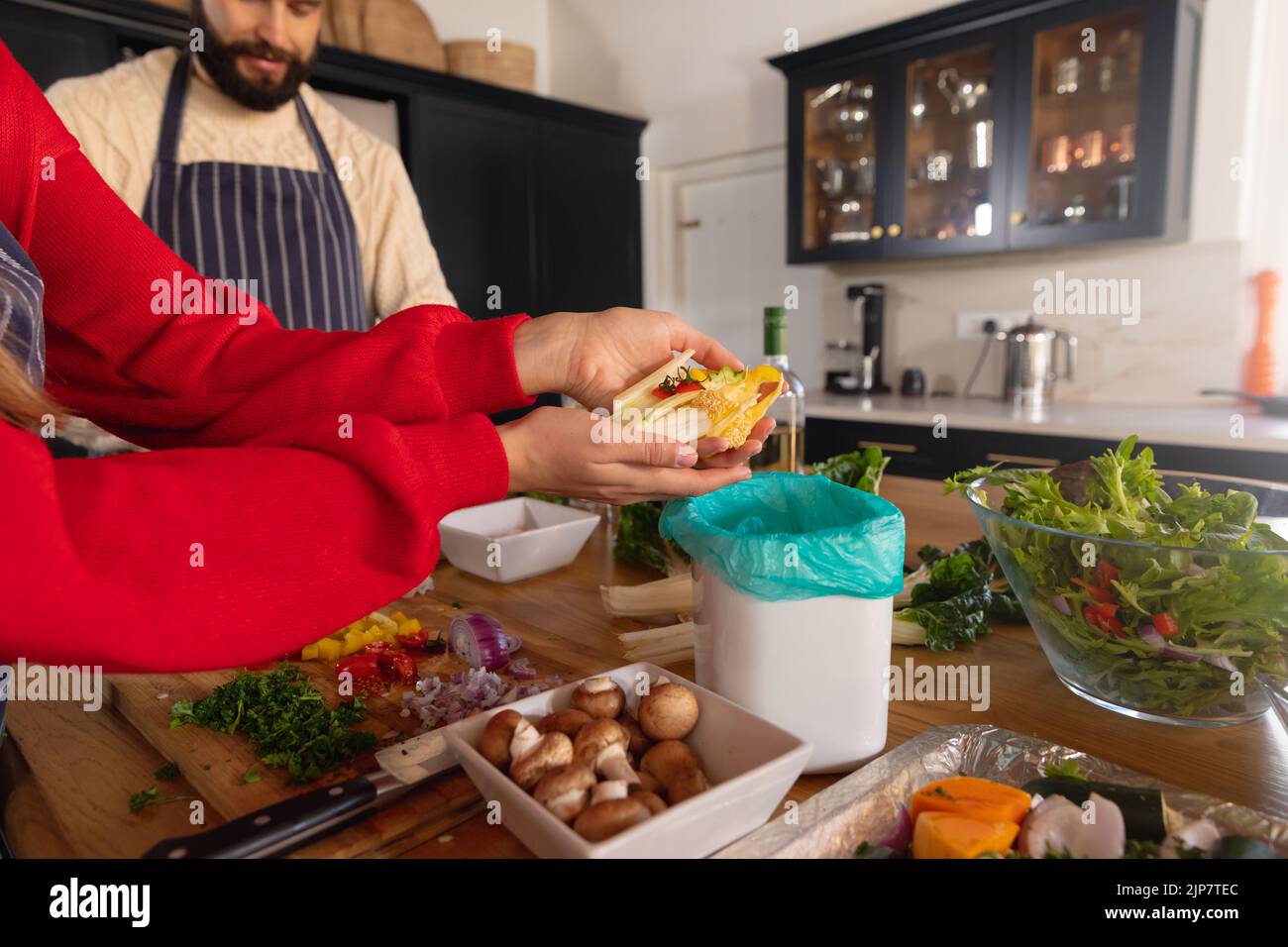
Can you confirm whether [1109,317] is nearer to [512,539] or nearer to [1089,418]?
[1089,418]

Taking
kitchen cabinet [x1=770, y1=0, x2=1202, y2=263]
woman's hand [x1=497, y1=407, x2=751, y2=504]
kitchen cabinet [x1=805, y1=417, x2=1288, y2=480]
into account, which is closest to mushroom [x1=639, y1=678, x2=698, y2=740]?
woman's hand [x1=497, y1=407, x2=751, y2=504]

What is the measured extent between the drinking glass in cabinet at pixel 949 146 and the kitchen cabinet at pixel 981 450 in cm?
80

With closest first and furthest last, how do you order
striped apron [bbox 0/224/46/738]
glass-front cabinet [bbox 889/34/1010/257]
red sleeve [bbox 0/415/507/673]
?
red sleeve [bbox 0/415/507/673], striped apron [bbox 0/224/46/738], glass-front cabinet [bbox 889/34/1010/257]

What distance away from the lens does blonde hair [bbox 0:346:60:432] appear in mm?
605

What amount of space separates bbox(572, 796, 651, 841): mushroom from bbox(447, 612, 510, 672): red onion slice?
38 centimetres

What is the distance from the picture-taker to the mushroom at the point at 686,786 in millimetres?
606

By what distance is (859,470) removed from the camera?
53.7 inches

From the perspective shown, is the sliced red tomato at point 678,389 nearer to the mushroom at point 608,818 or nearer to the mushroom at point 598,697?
the mushroom at point 598,697

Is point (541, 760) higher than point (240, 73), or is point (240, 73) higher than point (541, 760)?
point (240, 73)

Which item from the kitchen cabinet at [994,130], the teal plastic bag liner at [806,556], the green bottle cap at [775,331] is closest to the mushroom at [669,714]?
the teal plastic bag liner at [806,556]

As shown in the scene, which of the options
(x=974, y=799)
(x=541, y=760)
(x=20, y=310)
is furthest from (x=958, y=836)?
(x=20, y=310)

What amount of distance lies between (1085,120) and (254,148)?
8.90ft

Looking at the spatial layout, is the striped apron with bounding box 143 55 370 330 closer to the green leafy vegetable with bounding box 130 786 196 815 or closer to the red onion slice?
the red onion slice
